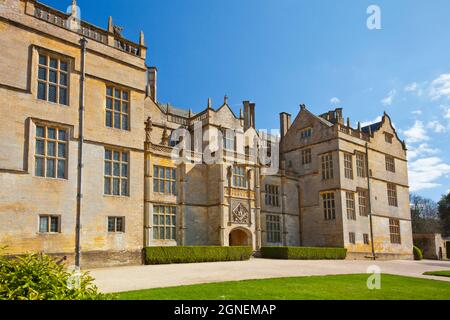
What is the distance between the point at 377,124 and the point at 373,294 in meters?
34.4

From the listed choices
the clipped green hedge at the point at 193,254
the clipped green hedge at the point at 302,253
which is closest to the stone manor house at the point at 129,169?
the clipped green hedge at the point at 193,254

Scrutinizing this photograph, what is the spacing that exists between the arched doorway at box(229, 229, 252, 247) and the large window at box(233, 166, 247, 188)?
3.55 metres

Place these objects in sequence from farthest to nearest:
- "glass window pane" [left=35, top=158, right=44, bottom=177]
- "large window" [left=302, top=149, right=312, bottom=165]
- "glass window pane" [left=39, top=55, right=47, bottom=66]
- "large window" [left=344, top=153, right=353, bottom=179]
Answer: "large window" [left=302, top=149, right=312, bottom=165] → "large window" [left=344, top=153, right=353, bottom=179] → "glass window pane" [left=39, top=55, right=47, bottom=66] → "glass window pane" [left=35, top=158, right=44, bottom=177]

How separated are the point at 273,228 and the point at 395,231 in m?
14.2

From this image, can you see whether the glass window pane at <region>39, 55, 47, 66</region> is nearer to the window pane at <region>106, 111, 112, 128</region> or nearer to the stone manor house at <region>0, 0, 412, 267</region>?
the stone manor house at <region>0, 0, 412, 267</region>

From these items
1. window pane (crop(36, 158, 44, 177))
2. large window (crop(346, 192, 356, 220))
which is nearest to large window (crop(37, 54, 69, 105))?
window pane (crop(36, 158, 44, 177))

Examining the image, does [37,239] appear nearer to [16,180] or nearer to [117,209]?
[16,180]

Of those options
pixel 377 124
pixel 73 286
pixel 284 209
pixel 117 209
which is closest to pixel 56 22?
pixel 117 209

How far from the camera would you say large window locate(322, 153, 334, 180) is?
1404 inches

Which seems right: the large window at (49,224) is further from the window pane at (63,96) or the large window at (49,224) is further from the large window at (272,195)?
the large window at (272,195)

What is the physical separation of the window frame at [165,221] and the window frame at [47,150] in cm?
795

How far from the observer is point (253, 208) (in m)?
31.3

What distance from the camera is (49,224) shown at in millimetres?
18641

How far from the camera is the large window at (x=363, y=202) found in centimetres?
3656
